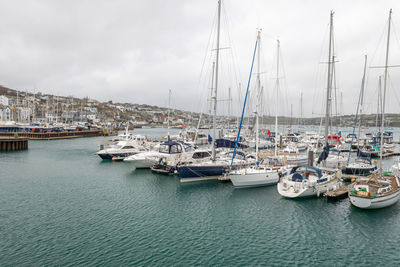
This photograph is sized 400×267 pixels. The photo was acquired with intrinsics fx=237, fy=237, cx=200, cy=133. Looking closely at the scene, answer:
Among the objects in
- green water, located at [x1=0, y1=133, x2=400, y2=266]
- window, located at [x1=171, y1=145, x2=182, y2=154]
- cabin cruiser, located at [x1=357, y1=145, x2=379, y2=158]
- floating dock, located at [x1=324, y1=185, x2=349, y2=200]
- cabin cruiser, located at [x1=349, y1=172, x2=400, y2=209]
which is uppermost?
window, located at [x1=171, y1=145, x2=182, y2=154]

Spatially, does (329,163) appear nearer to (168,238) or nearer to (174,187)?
(174,187)

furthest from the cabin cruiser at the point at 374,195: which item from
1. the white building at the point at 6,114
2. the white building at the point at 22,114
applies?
the white building at the point at 22,114

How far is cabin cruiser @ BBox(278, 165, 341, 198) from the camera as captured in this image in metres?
22.1

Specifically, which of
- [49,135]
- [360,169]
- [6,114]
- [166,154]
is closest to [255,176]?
[166,154]

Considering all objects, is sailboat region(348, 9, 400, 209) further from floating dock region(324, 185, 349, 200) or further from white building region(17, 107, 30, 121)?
white building region(17, 107, 30, 121)

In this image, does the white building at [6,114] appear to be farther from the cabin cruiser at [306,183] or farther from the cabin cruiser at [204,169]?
the cabin cruiser at [306,183]

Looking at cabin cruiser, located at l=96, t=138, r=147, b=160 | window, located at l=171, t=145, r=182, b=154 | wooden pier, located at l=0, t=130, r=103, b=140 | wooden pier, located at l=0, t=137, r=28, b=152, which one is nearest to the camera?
window, located at l=171, t=145, r=182, b=154

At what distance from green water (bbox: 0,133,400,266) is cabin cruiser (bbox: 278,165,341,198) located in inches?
30.9

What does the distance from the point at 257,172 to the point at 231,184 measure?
11.1 feet

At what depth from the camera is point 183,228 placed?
16609 mm

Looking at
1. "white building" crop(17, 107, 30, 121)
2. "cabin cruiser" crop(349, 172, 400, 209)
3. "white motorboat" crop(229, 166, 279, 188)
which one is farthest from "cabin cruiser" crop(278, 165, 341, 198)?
"white building" crop(17, 107, 30, 121)

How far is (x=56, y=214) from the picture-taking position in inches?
719

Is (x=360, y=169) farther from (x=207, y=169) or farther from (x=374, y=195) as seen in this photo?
(x=207, y=169)

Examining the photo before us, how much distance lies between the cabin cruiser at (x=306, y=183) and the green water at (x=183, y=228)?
2.57 ft
